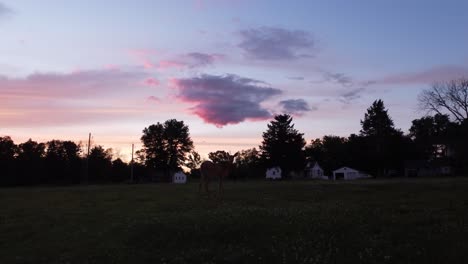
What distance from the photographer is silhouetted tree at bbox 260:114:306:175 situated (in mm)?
127375

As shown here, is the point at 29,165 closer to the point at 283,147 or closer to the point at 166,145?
the point at 166,145

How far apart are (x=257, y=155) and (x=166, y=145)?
133ft

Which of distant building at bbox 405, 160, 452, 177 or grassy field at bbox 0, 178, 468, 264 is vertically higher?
distant building at bbox 405, 160, 452, 177

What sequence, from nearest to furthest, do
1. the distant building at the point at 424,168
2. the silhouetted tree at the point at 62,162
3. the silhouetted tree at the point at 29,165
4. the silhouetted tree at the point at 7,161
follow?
the silhouetted tree at the point at 7,161
the silhouetted tree at the point at 29,165
the silhouetted tree at the point at 62,162
the distant building at the point at 424,168

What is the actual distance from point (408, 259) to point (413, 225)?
17.4ft

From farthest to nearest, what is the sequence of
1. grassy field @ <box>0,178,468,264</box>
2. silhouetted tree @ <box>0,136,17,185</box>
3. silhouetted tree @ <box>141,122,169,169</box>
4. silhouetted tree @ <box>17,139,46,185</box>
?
1. silhouetted tree @ <box>141,122,169,169</box>
2. silhouetted tree @ <box>17,139,46,185</box>
3. silhouetted tree @ <box>0,136,17,185</box>
4. grassy field @ <box>0,178,468,264</box>

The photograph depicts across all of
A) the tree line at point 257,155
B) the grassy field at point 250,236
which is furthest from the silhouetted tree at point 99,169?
the grassy field at point 250,236

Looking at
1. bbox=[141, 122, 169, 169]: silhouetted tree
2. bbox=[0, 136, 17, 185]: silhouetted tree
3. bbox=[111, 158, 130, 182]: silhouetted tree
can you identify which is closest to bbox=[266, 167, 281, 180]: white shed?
bbox=[111, 158, 130, 182]: silhouetted tree

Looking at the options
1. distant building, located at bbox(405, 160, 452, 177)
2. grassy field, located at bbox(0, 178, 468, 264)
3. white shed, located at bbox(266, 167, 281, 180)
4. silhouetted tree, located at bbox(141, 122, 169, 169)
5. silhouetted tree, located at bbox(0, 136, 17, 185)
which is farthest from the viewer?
silhouetted tree, located at bbox(141, 122, 169, 169)

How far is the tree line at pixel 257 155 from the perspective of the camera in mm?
127875

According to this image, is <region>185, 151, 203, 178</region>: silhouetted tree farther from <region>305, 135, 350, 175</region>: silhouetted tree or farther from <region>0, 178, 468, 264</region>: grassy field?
<region>0, 178, 468, 264</region>: grassy field

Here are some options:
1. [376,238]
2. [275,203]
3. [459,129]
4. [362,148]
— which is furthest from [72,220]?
[362,148]

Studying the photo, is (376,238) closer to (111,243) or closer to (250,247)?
(250,247)

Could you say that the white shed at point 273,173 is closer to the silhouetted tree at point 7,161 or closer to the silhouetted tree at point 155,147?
the silhouetted tree at point 155,147
